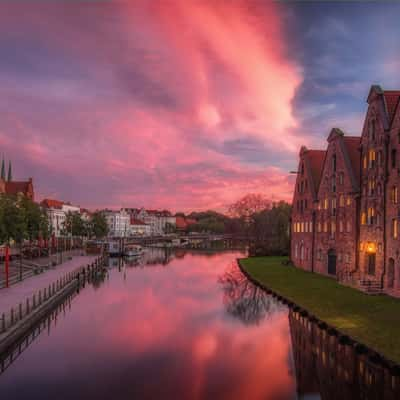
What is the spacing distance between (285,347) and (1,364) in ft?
49.9

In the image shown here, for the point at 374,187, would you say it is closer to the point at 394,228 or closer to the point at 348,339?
the point at 394,228

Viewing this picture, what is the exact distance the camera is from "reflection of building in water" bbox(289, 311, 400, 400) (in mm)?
16219

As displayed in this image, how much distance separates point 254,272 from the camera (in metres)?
48.4

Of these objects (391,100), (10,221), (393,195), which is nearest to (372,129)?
(391,100)

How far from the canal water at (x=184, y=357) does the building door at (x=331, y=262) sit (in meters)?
10.6

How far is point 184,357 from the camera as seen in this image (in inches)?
858

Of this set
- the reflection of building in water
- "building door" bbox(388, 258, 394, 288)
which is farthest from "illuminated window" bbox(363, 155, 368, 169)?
the reflection of building in water

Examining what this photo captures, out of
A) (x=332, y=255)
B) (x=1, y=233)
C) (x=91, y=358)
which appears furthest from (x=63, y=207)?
(x=91, y=358)

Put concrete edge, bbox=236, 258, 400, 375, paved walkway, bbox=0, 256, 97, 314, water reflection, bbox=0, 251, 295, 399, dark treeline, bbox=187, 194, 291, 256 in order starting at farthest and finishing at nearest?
dark treeline, bbox=187, 194, 291, 256 → paved walkway, bbox=0, 256, 97, 314 → water reflection, bbox=0, 251, 295, 399 → concrete edge, bbox=236, 258, 400, 375

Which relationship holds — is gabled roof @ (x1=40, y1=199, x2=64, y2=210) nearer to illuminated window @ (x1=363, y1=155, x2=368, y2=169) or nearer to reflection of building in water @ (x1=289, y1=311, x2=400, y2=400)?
illuminated window @ (x1=363, y1=155, x2=368, y2=169)

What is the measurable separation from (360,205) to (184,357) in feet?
76.5

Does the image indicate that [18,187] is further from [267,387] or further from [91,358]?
[267,387]

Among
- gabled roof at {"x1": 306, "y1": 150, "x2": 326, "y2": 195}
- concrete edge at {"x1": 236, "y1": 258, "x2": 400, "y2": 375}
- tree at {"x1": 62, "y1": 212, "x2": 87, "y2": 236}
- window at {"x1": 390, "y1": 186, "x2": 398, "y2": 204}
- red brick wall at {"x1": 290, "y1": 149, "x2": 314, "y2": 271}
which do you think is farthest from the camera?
tree at {"x1": 62, "y1": 212, "x2": 87, "y2": 236}

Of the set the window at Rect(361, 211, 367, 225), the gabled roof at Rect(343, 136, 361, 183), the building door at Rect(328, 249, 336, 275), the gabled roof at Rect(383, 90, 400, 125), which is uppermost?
the gabled roof at Rect(383, 90, 400, 125)
